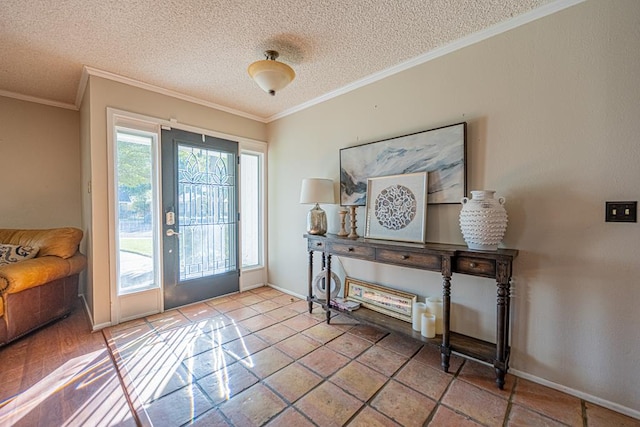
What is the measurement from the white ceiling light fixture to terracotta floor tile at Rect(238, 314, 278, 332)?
85.5 inches

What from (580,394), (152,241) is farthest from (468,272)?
(152,241)

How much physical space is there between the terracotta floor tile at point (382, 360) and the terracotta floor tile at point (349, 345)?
0.06 metres

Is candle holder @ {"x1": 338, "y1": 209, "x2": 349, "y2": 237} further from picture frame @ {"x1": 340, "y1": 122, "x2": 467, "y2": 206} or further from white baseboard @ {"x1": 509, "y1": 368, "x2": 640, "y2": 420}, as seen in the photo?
white baseboard @ {"x1": 509, "y1": 368, "x2": 640, "y2": 420}

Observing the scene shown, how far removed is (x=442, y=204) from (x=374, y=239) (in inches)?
25.7

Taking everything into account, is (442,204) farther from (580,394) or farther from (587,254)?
(580,394)

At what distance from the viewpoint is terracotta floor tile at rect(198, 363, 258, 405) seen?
5.50 ft

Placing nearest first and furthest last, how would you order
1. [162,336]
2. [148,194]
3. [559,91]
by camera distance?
[559,91] → [162,336] → [148,194]

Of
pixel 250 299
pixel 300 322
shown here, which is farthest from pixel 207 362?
pixel 250 299

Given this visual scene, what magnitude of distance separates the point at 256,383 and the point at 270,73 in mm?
2224

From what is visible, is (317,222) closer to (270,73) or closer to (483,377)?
(270,73)

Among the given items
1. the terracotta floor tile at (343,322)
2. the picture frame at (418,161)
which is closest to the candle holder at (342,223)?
the picture frame at (418,161)

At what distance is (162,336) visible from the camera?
8.00 feet

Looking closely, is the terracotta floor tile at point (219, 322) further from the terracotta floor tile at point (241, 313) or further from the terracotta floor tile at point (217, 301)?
the terracotta floor tile at point (217, 301)

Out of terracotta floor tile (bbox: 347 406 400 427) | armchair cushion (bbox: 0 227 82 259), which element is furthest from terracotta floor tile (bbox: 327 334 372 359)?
armchair cushion (bbox: 0 227 82 259)
